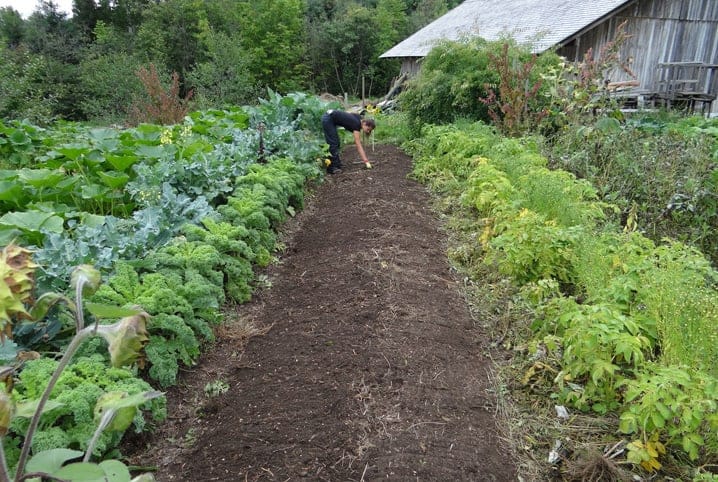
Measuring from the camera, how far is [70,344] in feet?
3.27

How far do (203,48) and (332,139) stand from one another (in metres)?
19.2

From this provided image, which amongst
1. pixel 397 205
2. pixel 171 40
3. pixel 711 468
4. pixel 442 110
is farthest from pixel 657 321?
pixel 171 40

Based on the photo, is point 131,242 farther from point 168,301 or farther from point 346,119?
point 346,119

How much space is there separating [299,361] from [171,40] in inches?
1001

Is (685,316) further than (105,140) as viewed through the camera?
No

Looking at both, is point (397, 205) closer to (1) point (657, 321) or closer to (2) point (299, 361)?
(2) point (299, 361)

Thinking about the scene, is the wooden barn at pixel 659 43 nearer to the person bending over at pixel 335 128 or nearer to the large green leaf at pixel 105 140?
the person bending over at pixel 335 128

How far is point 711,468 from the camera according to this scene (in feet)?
8.16

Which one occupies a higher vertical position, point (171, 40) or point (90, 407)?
point (171, 40)

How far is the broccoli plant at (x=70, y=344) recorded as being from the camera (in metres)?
0.82

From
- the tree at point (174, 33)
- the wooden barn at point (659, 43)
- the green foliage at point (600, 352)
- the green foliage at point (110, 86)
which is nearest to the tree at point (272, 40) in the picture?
the tree at point (174, 33)

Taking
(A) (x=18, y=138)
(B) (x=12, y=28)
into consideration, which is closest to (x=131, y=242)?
(A) (x=18, y=138)

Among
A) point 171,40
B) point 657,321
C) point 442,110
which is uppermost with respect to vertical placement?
point 171,40

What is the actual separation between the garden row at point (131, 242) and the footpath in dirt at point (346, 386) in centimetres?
27
